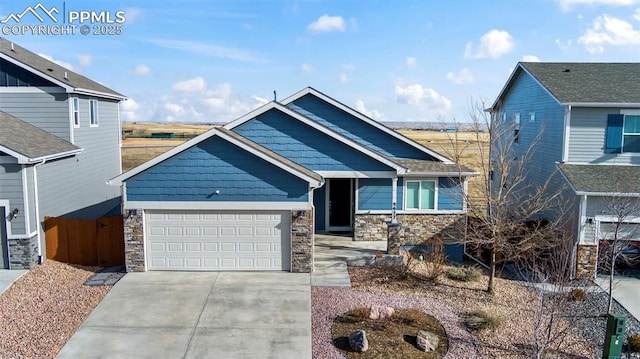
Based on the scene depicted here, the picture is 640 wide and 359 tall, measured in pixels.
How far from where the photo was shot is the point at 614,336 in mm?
9703

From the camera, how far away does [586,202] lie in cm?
1502

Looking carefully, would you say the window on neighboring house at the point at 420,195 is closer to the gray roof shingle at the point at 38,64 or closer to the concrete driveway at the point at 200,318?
the concrete driveway at the point at 200,318

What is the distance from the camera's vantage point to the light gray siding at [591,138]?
54.3 feet

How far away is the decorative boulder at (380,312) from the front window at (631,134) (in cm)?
1088

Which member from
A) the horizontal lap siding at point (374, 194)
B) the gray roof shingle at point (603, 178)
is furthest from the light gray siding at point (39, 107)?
the gray roof shingle at point (603, 178)

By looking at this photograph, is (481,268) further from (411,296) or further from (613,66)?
(613,66)

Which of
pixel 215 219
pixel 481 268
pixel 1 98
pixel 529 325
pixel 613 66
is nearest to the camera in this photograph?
pixel 529 325

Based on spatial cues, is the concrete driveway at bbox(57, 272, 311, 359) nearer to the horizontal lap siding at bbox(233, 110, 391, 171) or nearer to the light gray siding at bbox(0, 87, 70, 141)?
the horizontal lap siding at bbox(233, 110, 391, 171)

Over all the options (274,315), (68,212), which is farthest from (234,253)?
(68,212)

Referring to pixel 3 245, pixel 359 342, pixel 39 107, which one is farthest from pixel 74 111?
pixel 359 342

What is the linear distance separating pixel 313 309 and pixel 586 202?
9.26 metres

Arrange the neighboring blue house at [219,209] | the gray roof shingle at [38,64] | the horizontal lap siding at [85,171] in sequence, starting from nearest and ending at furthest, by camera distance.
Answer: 1. the neighboring blue house at [219,209]
2. the horizontal lap siding at [85,171]
3. the gray roof shingle at [38,64]

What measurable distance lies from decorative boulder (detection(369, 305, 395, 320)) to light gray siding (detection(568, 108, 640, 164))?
9.56 m

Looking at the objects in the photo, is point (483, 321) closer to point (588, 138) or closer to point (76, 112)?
point (588, 138)
